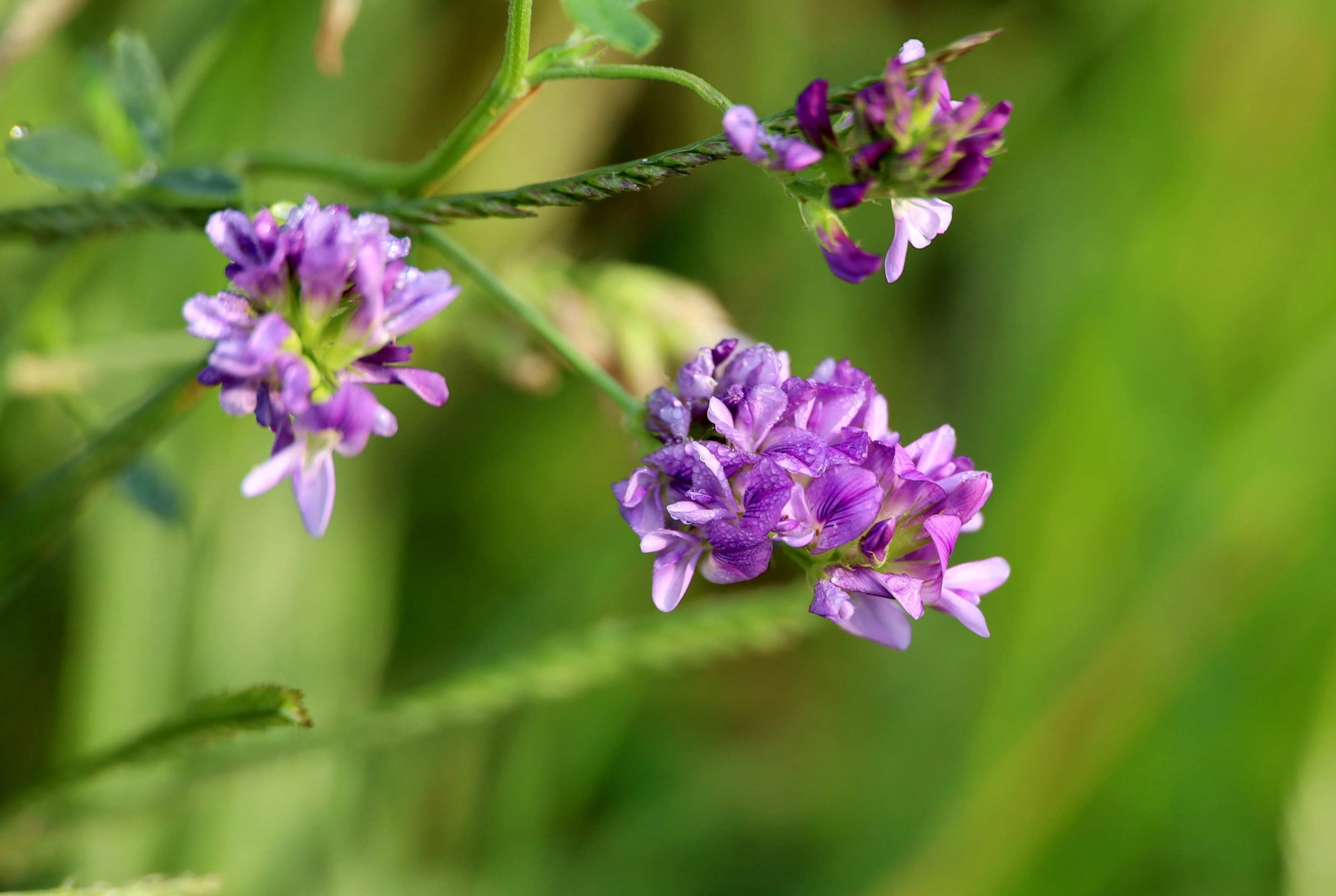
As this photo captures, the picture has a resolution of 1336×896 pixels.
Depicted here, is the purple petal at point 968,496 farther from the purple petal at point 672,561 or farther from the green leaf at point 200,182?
the green leaf at point 200,182

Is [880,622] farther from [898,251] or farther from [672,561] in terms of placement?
[898,251]

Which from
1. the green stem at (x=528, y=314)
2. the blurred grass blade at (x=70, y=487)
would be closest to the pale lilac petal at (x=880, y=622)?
the green stem at (x=528, y=314)

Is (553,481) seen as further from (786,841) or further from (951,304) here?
(951,304)

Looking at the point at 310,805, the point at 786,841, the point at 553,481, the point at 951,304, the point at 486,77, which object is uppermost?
the point at 486,77

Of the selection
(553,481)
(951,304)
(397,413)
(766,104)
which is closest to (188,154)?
(397,413)

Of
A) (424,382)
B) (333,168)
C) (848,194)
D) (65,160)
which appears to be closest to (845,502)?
(848,194)

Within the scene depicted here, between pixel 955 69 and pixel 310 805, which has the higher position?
pixel 955 69

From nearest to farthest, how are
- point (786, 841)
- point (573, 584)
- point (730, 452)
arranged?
point (730, 452) → point (573, 584) → point (786, 841)
